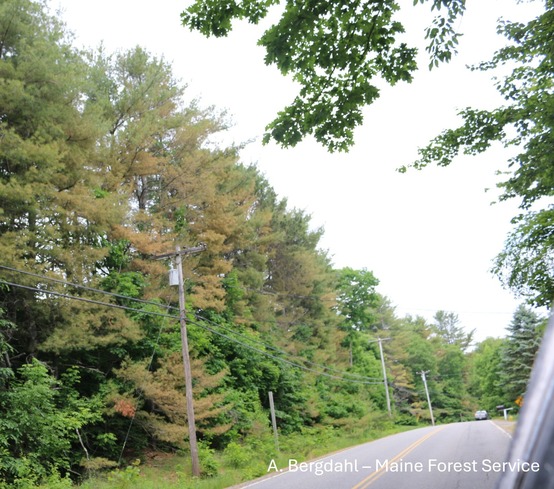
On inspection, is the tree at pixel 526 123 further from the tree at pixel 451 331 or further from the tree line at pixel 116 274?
the tree at pixel 451 331

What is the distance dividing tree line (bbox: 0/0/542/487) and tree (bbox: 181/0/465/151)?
23.9 ft

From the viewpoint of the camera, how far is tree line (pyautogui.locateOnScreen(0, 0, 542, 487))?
1430 centimetres

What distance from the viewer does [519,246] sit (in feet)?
38.2

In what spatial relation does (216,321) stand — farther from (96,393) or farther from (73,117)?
(73,117)

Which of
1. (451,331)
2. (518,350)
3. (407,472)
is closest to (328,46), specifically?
(407,472)

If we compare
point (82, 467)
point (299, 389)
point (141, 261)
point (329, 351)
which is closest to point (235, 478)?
point (82, 467)

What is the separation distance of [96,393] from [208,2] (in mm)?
15170

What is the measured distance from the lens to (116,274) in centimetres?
1873

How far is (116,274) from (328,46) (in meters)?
15.3

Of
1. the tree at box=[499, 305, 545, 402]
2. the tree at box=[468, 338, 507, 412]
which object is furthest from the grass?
the tree at box=[468, 338, 507, 412]

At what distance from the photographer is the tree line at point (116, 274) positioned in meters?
14.3

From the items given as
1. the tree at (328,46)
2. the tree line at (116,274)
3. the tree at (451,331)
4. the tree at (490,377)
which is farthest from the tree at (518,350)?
the tree at (451,331)

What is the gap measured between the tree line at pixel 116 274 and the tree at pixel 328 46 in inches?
286

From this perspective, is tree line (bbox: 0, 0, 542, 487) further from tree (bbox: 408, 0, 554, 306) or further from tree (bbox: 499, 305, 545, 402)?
tree (bbox: 408, 0, 554, 306)
